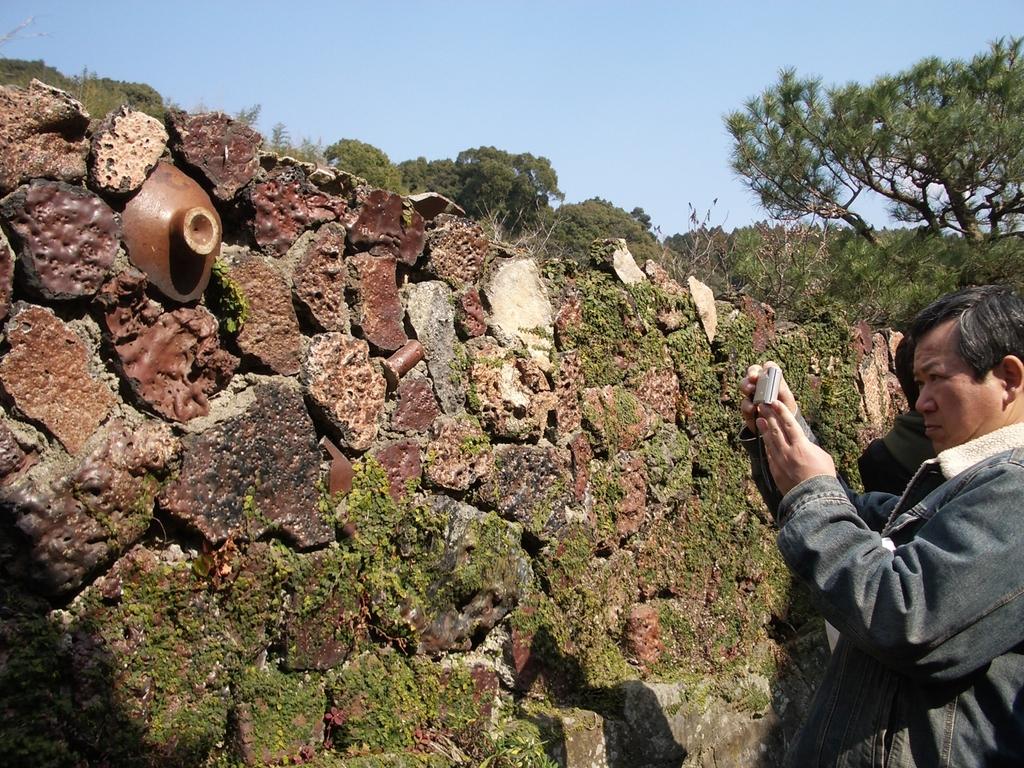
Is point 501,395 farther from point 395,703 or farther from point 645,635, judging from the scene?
point 645,635

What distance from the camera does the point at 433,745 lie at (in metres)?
2.37

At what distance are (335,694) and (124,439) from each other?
839mm

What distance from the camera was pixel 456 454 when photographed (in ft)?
8.52

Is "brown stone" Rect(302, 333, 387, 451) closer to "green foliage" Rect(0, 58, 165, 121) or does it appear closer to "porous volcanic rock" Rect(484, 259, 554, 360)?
"porous volcanic rock" Rect(484, 259, 554, 360)

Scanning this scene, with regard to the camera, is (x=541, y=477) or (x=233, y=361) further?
(x=541, y=477)

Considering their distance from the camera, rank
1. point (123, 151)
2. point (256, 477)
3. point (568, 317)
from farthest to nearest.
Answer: point (568, 317)
point (256, 477)
point (123, 151)

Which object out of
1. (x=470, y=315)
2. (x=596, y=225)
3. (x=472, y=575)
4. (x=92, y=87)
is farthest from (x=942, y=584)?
(x=596, y=225)

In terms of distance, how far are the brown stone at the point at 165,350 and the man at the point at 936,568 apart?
1.26 m

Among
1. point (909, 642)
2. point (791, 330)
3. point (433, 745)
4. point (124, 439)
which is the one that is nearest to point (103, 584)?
point (124, 439)

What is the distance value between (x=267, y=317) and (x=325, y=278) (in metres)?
0.20

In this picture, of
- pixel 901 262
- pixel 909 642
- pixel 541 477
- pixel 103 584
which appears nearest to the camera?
pixel 909 642

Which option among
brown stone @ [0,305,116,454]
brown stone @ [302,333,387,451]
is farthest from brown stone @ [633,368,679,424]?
brown stone @ [0,305,116,454]

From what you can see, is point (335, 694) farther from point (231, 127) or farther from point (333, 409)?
point (231, 127)

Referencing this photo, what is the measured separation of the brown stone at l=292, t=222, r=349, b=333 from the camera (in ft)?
7.56
